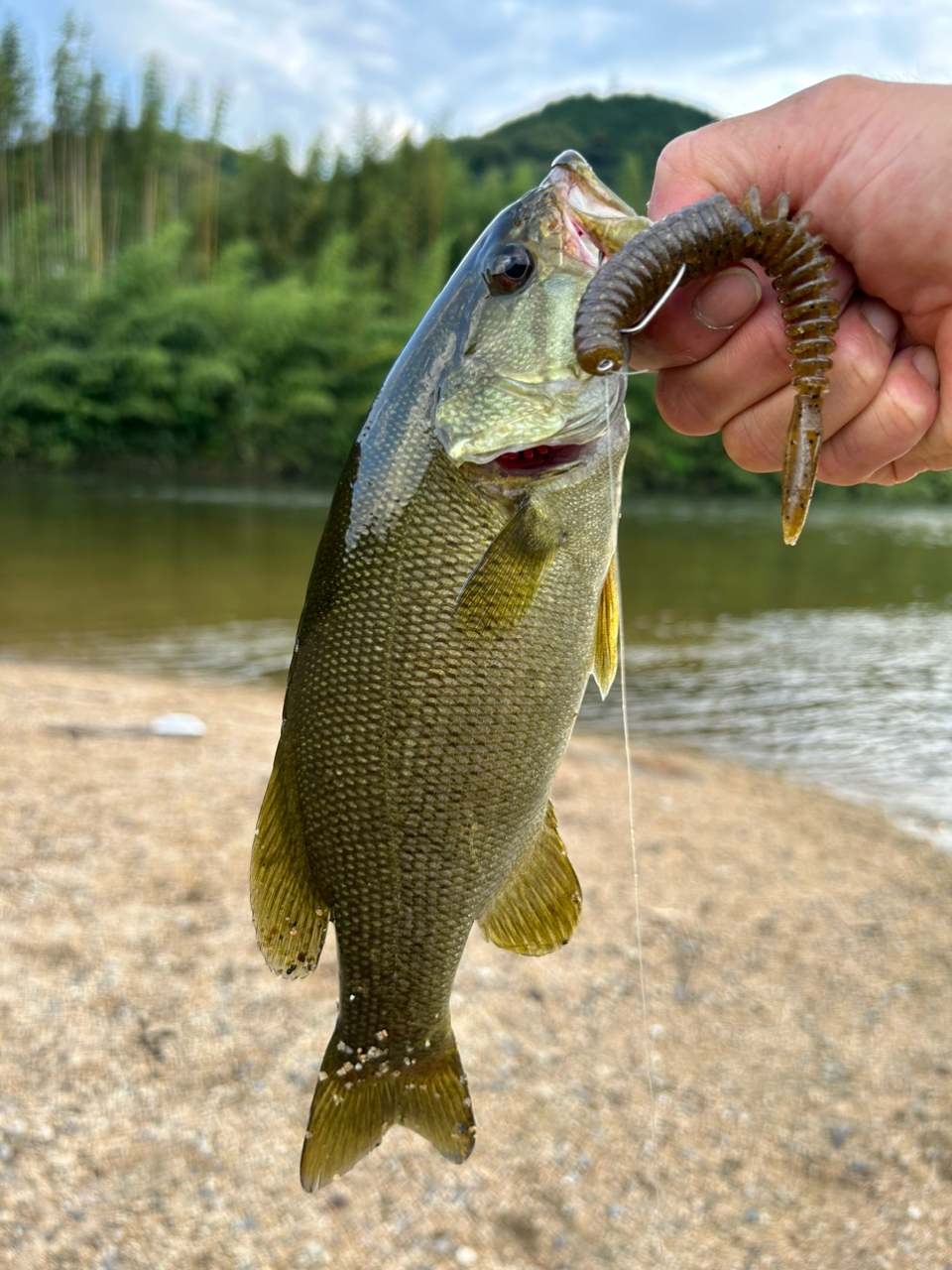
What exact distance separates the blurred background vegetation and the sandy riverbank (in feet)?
112

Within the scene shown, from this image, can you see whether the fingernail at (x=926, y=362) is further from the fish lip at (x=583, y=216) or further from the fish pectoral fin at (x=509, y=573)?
the fish pectoral fin at (x=509, y=573)

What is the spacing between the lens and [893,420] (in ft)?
6.91

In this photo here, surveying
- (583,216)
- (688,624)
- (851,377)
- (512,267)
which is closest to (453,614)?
(512,267)

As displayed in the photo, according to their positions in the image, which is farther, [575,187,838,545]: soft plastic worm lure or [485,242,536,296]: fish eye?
[485,242,536,296]: fish eye

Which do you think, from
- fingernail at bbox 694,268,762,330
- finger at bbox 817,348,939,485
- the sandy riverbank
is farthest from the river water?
fingernail at bbox 694,268,762,330

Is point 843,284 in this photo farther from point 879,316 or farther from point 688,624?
point 688,624

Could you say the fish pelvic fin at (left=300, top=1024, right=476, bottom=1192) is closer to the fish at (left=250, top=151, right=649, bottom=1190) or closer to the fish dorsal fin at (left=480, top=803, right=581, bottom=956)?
the fish at (left=250, top=151, right=649, bottom=1190)

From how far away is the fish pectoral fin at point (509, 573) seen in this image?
1.74 m

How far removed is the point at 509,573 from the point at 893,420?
3.12 ft

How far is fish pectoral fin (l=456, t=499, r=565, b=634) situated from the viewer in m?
1.74

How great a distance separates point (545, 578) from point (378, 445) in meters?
0.41

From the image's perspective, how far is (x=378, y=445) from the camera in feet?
6.23

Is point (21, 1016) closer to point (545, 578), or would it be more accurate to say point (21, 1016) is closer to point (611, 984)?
point (611, 984)

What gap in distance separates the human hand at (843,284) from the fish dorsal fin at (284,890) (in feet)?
3.77
